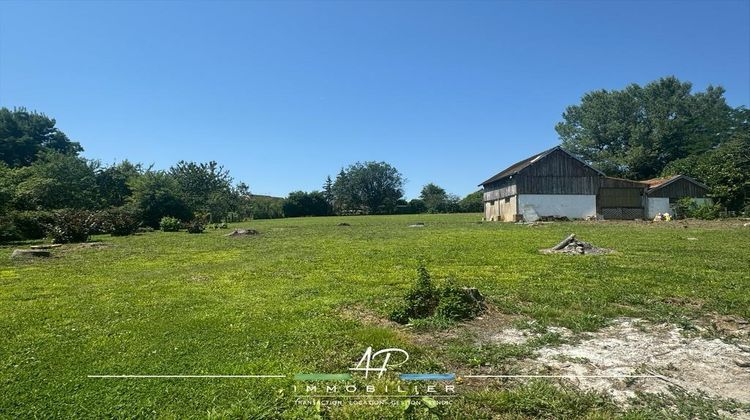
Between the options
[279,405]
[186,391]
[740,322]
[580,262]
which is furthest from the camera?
[580,262]

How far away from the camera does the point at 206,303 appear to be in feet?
21.5

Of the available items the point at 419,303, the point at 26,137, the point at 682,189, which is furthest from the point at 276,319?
the point at 26,137

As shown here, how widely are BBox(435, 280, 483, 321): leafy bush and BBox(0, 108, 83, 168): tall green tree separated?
60.5 m

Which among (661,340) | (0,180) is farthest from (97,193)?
(661,340)

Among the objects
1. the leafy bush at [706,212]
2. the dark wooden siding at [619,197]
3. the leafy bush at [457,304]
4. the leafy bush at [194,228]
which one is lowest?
the leafy bush at [457,304]

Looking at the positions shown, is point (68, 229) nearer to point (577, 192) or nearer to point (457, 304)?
point (457, 304)

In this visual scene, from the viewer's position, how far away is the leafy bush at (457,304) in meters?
5.43

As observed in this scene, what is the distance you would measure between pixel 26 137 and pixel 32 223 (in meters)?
45.9

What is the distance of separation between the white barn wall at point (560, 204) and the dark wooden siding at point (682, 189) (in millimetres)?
6533

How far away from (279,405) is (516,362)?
229cm

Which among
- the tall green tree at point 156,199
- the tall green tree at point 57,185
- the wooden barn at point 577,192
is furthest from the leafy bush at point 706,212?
the tall green tree at point 57,185

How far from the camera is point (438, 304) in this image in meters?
5.75

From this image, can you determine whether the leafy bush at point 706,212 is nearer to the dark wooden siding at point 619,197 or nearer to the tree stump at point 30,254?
the dark wooden siding at point 619,197

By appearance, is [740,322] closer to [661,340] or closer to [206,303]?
[661,340]
